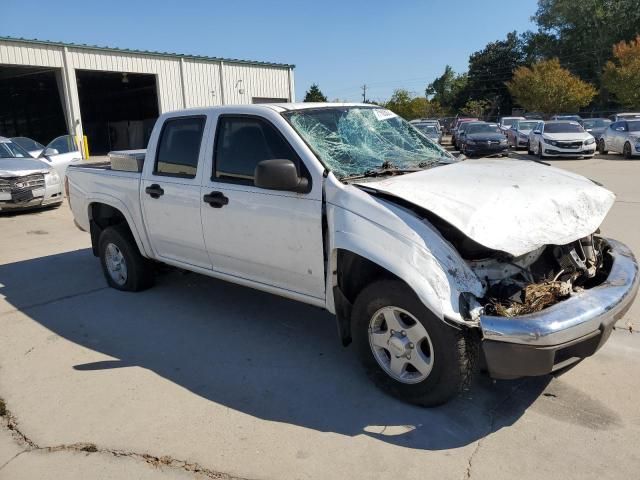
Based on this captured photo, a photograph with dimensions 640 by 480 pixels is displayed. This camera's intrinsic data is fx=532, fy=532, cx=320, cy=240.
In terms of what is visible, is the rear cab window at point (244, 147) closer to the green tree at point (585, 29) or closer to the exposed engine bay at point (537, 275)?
the exposed engine bay at point (537, 275)

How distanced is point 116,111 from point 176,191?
115 feet

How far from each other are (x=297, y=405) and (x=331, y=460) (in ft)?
2.06

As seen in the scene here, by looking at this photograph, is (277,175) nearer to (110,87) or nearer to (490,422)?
(490,422)

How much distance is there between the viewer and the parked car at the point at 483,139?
22094 millimetres

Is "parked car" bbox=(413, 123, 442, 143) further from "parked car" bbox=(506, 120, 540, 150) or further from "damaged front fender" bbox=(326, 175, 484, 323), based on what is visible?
"damaged front fender" bbox=(326, 175, 484, 323)

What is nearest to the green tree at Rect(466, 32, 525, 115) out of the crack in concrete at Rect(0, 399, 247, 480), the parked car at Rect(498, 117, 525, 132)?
the parked car at Rect(498, 117, 525, 132)

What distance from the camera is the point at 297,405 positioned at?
139 inches

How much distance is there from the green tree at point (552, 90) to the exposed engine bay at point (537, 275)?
150 ft

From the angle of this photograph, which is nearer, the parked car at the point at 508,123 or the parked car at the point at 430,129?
the parked car at the point at 430,129

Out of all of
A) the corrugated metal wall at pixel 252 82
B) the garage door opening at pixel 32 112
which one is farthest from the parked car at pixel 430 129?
the garage door opening at pixel 32 112

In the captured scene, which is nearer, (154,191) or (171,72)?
(154,191)

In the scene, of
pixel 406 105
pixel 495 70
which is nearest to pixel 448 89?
pixel 495 70

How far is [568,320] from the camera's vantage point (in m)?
2.88

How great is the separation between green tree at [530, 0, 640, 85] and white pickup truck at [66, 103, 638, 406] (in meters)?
66.6
